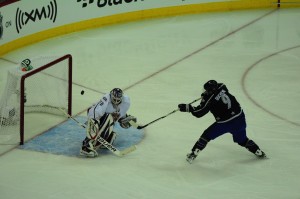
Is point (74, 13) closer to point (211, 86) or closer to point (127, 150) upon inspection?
point (127, 150)

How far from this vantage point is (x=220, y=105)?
6.23 meters

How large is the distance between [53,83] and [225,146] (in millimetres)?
2026

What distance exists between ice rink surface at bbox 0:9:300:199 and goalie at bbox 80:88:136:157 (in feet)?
0.51

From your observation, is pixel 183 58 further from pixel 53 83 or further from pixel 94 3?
pixel 53 83

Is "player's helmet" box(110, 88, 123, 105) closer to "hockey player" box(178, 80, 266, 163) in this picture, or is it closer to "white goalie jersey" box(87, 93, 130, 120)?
"white goalie jersey" box(87, 93, 130, 120)

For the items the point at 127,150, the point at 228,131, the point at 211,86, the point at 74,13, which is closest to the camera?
the point at 211,86

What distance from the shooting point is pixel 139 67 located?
9516 mm

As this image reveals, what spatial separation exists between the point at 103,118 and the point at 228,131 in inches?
48.2

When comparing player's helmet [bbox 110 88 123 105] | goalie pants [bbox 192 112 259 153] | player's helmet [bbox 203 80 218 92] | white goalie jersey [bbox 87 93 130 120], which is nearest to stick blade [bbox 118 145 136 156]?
white goalie jersey [bbox 87 93 130 120]

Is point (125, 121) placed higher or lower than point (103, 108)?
lower

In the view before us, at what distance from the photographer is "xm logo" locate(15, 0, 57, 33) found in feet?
32.9

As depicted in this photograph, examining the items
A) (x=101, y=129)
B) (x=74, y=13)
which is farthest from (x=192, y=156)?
(x=74, y=13)

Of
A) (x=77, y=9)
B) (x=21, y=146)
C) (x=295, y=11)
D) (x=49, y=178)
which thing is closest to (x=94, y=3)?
(x=77, y=9)

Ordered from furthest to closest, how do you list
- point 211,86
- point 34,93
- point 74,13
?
point 74,13, point 34,93, point 211,86
